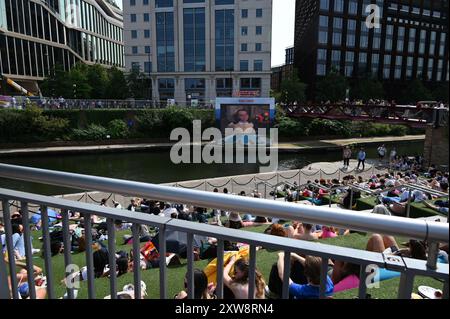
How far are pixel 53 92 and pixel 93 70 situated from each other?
22.2ft

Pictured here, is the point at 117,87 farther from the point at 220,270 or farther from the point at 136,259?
the point at 220,270

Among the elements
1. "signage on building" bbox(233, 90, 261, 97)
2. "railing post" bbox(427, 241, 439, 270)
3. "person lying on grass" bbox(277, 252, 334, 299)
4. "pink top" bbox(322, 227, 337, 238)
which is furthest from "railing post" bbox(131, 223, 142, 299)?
"signage on building" bbox(233, 90, 261, 97)

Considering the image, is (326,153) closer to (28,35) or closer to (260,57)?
(260,57)

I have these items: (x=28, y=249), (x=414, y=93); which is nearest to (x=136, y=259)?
(x=28, y=249)

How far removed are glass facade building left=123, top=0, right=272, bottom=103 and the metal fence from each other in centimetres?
5487

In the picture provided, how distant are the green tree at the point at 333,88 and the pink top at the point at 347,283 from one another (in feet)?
184

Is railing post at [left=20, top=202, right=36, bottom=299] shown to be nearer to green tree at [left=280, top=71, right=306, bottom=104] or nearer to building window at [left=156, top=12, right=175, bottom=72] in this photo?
green tree at [left=280, top=71, right=306, bottom=104]

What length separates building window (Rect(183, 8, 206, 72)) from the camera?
56.9 metres

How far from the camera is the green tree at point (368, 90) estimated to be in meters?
57.3

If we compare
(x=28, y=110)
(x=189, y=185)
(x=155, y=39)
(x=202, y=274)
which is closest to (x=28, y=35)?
(x=155, y=39)

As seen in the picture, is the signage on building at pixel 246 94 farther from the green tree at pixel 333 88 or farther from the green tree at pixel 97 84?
the green tree at pixel 97 84

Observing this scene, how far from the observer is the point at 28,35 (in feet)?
172

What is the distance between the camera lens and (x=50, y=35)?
191 feet

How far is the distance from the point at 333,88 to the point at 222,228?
56.9m
